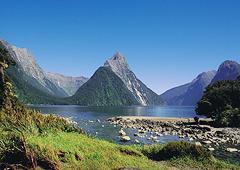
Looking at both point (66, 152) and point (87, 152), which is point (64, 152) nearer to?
point (66, 152)

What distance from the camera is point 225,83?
111812 mm

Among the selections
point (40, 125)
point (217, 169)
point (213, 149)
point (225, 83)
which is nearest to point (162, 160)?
point (217, 169)

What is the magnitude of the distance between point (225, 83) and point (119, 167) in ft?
312

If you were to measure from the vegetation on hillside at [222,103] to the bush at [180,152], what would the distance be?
216 ft

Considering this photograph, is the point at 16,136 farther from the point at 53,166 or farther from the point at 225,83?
the point at 225,83

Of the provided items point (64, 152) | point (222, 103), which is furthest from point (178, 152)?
point (222, 103)

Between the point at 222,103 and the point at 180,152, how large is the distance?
75078 mm

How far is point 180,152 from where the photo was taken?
2689 cm

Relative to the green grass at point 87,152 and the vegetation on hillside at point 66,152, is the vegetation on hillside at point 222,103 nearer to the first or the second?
the vegetation on hillside at point 66,152

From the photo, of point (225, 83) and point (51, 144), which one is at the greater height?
point (225, 83)

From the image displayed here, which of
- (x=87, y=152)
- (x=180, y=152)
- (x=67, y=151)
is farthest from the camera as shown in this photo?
(x=180, y=152)

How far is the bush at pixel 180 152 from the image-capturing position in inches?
1049

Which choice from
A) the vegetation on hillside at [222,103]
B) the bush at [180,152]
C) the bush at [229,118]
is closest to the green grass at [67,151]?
the bush at [180,152]

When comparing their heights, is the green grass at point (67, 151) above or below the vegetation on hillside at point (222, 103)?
below
